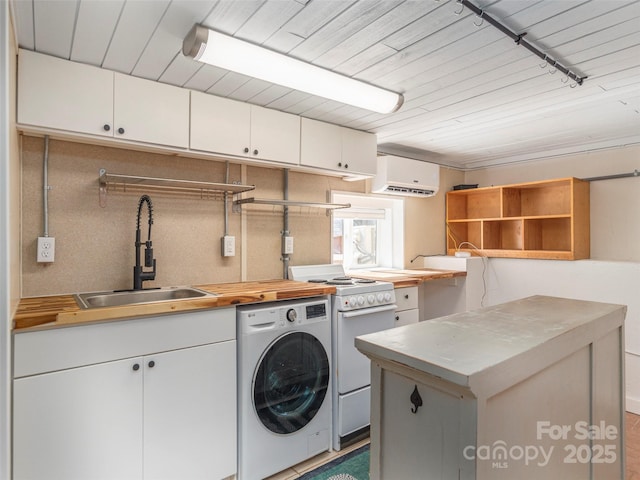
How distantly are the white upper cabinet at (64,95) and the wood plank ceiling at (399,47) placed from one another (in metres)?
0.07

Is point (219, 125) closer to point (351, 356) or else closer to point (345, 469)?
point (351, 356)

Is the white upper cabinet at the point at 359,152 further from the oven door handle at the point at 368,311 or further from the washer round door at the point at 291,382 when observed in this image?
the washer round door at the point at 291,382

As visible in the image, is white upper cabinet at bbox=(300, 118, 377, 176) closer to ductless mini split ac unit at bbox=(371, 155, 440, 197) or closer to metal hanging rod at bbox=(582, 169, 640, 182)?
ductless mini split ac unit at bbox=(371, 155, 440, 197)

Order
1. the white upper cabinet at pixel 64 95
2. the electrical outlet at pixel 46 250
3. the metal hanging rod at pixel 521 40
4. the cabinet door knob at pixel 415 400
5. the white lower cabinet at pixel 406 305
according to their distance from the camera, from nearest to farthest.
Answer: the cabinet door knob at pixel 415 400 < the metal hanging rod at pixel 521 40 < the white upper cabinet at pixel 64 95 < the electrical outlet at pixel 46 250 < the white lower cabinet at pixel 406 305

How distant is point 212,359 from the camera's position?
77.2 inches

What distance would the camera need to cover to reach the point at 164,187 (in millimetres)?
2418

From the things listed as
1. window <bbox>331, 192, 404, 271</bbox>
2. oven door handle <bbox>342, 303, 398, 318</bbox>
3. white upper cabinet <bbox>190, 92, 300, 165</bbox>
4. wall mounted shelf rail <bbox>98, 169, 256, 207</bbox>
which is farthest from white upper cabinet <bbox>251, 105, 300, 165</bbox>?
oven door handle <bbox>342, 303, 398, 318</bbox>

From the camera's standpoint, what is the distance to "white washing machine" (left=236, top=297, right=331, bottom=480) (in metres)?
2.05

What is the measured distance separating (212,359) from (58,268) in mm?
1011

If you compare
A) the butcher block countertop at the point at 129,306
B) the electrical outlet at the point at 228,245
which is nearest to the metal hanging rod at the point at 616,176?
the butcher block countertop at the point at 129,306

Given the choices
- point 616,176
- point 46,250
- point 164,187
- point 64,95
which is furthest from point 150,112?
point 616,176

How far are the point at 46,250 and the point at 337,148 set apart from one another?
1986 mm

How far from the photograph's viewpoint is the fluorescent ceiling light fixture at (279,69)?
63.1 inches

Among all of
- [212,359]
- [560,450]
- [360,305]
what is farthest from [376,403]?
[360,305]
